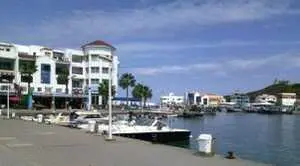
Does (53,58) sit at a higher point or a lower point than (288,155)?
higher

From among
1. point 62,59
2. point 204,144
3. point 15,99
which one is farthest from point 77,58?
point 204,144

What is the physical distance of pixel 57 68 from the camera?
13012 cm

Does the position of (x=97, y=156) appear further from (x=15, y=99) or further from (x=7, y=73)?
(x=7, y=73)

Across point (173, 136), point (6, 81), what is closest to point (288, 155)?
point (173, 136)

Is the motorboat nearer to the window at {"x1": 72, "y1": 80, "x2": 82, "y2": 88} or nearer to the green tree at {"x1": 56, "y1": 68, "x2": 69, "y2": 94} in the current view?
the green tree at {"x1": 56, "y1": 68, "x2": 69, "y2": 94}

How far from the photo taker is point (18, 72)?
119562mm

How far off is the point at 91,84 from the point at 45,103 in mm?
15891

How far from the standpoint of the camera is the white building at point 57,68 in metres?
119

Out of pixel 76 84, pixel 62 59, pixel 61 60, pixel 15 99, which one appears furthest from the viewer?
pixel 76 84

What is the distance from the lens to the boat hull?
150 feet

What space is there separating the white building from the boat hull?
2519 inches

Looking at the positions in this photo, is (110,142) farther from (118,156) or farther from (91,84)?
(91,84)

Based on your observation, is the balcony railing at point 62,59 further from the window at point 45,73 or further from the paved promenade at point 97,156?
the paved promenade at point 97,156

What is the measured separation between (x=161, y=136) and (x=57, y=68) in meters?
86.5
